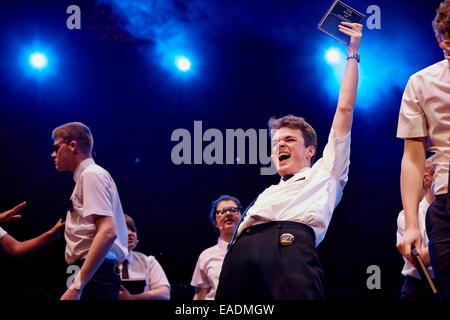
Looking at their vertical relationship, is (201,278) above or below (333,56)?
below

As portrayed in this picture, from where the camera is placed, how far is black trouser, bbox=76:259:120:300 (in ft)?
7.36

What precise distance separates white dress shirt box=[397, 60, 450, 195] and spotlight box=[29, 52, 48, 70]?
4.13m

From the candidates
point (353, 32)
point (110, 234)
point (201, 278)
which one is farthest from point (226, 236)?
point (353, 32)

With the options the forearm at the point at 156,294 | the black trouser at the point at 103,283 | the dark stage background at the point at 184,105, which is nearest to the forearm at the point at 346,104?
the black trouser at the point at 103,283

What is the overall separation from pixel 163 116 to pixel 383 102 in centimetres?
242

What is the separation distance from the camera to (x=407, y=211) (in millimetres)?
1461

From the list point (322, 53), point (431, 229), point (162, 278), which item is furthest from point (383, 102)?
point (431, 229)

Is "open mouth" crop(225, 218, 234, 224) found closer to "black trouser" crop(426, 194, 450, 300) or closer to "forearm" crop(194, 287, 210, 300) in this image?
"forearm" crop(194, 287, 210, 300)

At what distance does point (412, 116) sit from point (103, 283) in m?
1.68

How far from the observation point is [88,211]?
2.31 metres

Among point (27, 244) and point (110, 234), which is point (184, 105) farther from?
point (110, 234)

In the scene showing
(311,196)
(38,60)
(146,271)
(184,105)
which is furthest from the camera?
(184,105)

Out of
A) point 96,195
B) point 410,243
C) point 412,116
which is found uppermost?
point 412,116

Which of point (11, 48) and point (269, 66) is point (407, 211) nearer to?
point (269, 66)
